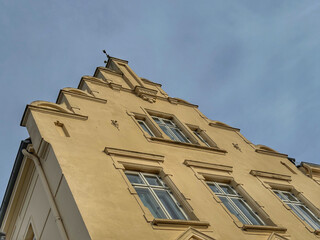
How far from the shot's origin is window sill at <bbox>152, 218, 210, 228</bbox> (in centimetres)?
923

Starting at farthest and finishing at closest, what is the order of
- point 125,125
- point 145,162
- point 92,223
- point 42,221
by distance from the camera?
point 125,125, point 145,162, point 42,221, point 92,223

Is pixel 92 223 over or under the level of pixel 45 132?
under

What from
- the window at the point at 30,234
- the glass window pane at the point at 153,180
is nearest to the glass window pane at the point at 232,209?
the glass window pane at the point at 153,180

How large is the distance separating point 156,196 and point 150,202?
0.32 m

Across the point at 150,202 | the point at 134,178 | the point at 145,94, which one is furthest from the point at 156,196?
the point at 145,94

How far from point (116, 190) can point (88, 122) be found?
3.69 metres

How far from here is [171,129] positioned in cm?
1591

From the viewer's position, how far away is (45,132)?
1124cm

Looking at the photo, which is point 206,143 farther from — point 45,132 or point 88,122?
point 45,132

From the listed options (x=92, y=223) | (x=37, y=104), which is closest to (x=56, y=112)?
(x=37, y=104)

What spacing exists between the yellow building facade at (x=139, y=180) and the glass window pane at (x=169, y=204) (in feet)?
0.11

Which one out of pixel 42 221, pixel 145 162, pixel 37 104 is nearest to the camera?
pixel 42 221

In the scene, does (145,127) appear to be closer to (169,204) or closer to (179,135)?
(179,135)

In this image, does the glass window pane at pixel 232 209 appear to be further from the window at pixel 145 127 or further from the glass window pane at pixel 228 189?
the window at pixel 145 127
